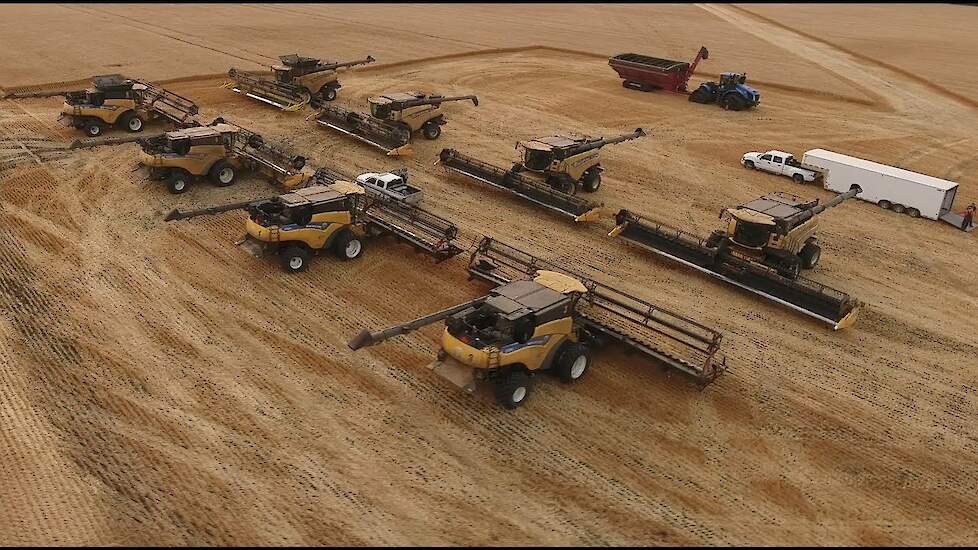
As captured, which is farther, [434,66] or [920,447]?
[434,66]

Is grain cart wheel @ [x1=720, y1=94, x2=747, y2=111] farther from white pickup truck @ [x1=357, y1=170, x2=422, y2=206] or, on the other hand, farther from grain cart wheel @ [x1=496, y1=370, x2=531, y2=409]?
grain cart wheel @ [x1=496, y1=370, x2=531, y2=409]

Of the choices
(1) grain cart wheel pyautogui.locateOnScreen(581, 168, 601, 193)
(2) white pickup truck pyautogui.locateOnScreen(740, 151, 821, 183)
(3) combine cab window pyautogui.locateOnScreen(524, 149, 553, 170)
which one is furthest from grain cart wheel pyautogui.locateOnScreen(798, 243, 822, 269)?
(3) combine cab window pyautogui.locateOnScreen(524, 149, 553, 170)

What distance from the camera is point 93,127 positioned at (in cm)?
2778

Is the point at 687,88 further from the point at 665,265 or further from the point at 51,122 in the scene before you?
the point at 51,122

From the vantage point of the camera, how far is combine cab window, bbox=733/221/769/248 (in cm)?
1811

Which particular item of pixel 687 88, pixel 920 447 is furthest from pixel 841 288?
pixel 687 88

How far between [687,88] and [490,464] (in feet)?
113

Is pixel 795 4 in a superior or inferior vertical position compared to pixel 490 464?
superior

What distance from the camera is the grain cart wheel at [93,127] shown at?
2768 cm

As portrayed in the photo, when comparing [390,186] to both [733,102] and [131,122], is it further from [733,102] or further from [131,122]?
[733,102]

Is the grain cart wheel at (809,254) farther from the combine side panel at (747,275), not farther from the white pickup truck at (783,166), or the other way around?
the white pickup truck at (783,166)

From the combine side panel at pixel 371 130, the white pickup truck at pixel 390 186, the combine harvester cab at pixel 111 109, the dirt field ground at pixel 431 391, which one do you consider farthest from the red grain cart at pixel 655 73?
the combine harvester cab at pixel 111 109

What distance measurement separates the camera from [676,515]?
1123 cm

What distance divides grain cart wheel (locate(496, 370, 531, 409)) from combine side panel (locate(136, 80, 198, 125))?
21754 millimetres
